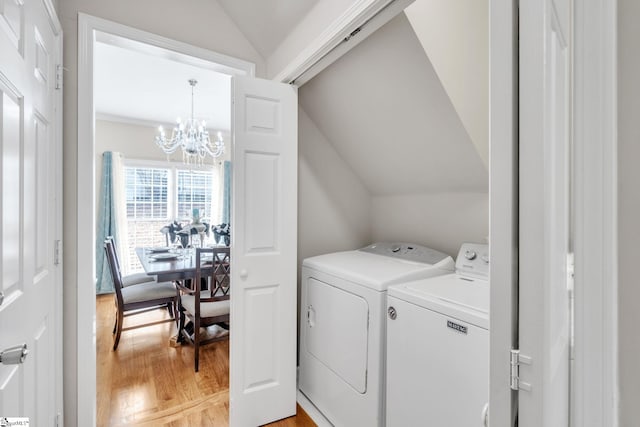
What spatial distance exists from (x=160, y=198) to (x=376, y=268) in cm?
455

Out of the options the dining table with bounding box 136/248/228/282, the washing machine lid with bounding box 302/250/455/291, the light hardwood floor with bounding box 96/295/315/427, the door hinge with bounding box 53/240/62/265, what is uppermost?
the door hinge with bounding box 53/240/62/265

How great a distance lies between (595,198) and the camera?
0.65 metres

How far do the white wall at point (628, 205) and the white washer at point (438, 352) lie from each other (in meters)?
0.37

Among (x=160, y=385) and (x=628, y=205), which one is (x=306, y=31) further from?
(x=160, y=385)

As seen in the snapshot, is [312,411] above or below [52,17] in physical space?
below

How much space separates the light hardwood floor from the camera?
1850 mm

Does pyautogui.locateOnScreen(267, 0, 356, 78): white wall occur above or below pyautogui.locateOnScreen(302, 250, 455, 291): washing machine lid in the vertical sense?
above

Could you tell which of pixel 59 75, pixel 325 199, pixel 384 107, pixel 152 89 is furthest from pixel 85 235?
pixel 152 89

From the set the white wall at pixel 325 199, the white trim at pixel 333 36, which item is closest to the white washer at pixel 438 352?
the white wall at pixel 325 199

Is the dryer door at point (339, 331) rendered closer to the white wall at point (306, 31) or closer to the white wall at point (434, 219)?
the white wall at point (434, 219)

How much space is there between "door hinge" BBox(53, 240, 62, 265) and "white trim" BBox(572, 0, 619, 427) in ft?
6.30

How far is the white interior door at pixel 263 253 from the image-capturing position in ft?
5.73

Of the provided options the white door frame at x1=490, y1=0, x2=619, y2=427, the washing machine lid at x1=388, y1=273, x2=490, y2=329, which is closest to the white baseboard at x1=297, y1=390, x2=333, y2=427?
the washing machine lid at x1=388, y1=273, x2=490, y2=329

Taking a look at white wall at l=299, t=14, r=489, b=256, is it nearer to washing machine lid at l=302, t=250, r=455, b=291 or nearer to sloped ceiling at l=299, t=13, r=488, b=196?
sloped ceiling at l=299, t=13, r=488, b=196
